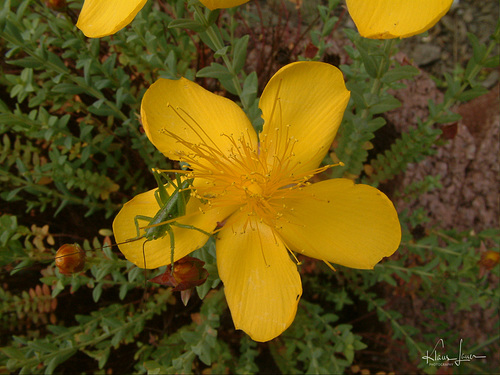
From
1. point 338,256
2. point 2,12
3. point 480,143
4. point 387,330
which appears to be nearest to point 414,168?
point 480,143

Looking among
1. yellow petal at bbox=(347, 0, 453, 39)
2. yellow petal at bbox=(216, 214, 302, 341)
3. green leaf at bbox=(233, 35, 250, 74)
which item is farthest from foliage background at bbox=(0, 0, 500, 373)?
yellow petal at bbox=(347, 0, 453, 39)

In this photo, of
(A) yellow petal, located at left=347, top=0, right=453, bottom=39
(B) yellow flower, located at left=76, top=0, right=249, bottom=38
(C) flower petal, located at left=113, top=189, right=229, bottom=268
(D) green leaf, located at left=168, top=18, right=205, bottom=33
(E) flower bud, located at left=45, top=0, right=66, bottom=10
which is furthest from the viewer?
(E) flower bud, located at left=45, top=0, right=66, bottom=10

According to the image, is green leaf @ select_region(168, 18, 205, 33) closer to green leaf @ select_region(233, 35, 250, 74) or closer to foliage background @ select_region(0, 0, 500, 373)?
foliage background @ select_region(0, 0, 500, 373)

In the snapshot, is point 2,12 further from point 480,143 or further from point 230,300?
point 480,143

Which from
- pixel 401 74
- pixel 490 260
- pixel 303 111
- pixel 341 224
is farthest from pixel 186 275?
pixel 490 260

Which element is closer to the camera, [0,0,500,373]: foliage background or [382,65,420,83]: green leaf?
[382,65,420,83]: green leaf

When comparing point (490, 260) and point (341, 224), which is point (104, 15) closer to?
point (341, 224)

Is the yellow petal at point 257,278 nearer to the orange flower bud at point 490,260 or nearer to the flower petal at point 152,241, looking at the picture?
the flower petal at point 152,241
